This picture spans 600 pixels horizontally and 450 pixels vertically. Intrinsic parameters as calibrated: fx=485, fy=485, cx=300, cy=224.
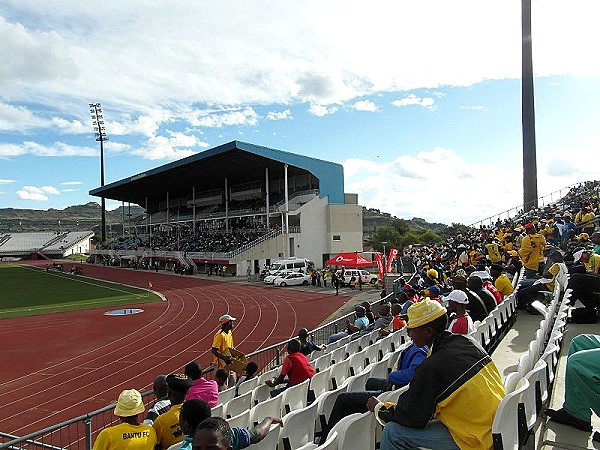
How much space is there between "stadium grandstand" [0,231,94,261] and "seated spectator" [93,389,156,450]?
101 meters

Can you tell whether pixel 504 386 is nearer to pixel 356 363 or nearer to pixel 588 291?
pixel 356 363

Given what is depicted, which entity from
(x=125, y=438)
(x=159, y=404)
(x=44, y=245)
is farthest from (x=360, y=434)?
(x=44, y=245)

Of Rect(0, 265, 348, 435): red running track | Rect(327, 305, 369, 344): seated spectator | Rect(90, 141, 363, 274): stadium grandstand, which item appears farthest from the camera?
Rect(90, 141, 363, 274): stadium grandstand

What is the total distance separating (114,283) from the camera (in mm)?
40562

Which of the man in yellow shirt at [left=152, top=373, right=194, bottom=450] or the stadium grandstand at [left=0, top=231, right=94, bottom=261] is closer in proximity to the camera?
the man in yellow shirt at [left=152, top=373, right=194, bottom=450]

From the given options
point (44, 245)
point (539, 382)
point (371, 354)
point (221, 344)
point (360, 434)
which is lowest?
point (221, 344)

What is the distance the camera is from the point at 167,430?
159 inches

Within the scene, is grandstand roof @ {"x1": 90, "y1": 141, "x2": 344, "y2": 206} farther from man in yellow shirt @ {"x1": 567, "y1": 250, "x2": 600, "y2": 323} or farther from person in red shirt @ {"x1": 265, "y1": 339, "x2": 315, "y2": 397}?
person in red shirt @ {"x1": 265, "y1": 339, "x2": 315, "y2": 397}

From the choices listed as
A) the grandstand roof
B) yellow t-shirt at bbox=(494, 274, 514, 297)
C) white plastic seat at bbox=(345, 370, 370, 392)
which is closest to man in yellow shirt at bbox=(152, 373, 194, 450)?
white plastic seat at bbox=(345, 370, 370, 392)

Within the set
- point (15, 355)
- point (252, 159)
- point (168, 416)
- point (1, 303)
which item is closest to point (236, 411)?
Answer: point (168, 416)

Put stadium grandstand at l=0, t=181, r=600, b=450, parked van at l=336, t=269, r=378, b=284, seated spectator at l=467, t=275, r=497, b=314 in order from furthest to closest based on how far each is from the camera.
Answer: parked van at l=336, t=269, r=378, b=284 < seated spectator at l=467, t=275, r=497, b=314 < stadium grandstand at l=0, t=181, r=600, b=450

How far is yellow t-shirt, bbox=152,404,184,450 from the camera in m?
4.02

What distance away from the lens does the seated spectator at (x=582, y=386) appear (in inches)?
132

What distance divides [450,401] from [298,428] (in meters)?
1.65
